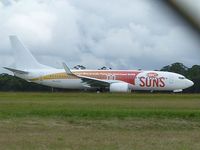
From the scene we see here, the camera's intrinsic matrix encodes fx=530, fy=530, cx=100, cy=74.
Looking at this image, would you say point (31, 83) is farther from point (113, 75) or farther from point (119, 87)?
point (119, 87)

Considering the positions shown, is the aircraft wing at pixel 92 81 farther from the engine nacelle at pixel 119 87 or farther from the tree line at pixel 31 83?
the tree line at pixel 31 83

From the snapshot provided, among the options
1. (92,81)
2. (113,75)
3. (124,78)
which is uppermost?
(113,75)

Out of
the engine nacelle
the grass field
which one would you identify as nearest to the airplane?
the engine nacelle

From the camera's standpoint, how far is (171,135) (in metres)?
16.4

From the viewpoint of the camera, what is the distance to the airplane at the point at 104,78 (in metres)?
67.4

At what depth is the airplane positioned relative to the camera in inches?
2653

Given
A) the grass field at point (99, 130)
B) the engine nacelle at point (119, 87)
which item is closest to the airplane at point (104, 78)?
the engine nacelle at point (119, 87)

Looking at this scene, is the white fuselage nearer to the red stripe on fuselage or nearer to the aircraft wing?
the red stripe on fuselage

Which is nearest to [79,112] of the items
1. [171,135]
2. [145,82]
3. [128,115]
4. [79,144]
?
[128,115]

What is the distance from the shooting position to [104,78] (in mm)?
69875

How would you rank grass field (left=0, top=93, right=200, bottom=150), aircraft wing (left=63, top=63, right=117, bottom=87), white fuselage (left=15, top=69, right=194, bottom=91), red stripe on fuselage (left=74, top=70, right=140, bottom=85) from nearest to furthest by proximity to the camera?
grass field (left=0, top=93, right=200, bottom=150)
white fuselage (left=15, top=69, right=194, bottom=91)
aircraft wing (left=63, top=63, right=117, bottom=87)
red stripe on fuselage (left=74, top=70, right=140, bottom=85)

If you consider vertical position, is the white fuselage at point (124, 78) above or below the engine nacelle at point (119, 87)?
above

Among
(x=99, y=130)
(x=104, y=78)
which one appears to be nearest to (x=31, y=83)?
(x=104, y=78)

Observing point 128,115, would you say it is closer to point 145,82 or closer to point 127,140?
point 127,140
